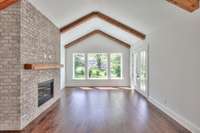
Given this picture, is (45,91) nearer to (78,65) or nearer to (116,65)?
(78,65)

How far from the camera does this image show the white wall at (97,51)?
40.5 ft

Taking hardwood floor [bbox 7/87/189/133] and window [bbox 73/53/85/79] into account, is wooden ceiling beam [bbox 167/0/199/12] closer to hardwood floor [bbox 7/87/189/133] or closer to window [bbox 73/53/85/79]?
hardwood floor [bbox 7/87/189/133]

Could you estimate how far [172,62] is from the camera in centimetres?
A: 525

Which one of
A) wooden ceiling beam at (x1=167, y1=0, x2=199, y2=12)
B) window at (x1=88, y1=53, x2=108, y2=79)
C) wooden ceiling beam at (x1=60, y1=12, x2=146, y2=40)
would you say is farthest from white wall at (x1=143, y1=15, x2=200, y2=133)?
window at (x1=88, y1=53, x2=108, y2=79)

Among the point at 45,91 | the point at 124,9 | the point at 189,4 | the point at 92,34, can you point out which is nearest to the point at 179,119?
the point at 189,4

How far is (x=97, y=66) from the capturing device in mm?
12508

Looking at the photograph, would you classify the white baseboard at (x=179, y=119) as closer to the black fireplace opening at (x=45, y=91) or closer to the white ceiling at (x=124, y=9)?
the white ceiling at (x=124, y=9)

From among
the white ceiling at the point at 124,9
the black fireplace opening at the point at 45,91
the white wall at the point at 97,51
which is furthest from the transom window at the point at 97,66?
the black fireplace opening at the point at 45,91

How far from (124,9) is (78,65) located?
22.0 feet

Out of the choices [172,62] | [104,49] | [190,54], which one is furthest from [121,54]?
[190,54]

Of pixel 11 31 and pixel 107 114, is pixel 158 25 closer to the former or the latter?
pixel 107 114

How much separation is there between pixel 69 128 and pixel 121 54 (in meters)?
8.75

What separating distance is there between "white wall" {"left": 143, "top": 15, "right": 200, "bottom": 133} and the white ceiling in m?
0.31

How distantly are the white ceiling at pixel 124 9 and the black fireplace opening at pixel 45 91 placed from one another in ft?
6.90
